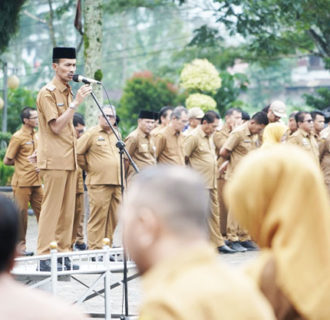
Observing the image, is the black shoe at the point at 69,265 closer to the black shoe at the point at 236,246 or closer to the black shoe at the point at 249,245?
the black shoe at the point at 236,246

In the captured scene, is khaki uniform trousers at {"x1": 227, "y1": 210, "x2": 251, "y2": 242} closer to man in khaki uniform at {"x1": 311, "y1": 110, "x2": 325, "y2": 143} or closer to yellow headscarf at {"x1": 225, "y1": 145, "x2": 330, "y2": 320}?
man in khaki uniform at {"x1": 311, "y1": 110, "x2": 325, "y2": 143}

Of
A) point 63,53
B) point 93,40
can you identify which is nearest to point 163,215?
point 63,53

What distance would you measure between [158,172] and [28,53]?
248 feet

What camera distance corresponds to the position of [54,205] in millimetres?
9953

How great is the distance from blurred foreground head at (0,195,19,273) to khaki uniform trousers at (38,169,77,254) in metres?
6.82

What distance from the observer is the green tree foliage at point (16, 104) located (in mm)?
28703

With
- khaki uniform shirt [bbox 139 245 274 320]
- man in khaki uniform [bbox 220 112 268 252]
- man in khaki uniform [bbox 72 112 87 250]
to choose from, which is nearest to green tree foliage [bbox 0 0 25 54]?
man in khaki uniform [bbox 72 112 87 250]

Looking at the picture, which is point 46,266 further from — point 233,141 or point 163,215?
point 163,215

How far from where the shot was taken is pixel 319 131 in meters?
16.3

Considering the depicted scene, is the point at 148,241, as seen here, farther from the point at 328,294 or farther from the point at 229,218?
the point at 229,218

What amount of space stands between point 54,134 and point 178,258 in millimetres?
6920

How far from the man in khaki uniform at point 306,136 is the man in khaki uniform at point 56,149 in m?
5.60

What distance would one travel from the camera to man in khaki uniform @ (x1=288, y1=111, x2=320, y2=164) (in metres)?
14.8

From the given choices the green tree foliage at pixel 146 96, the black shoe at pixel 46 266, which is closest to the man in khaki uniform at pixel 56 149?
the black shoe at pixel 46 266
